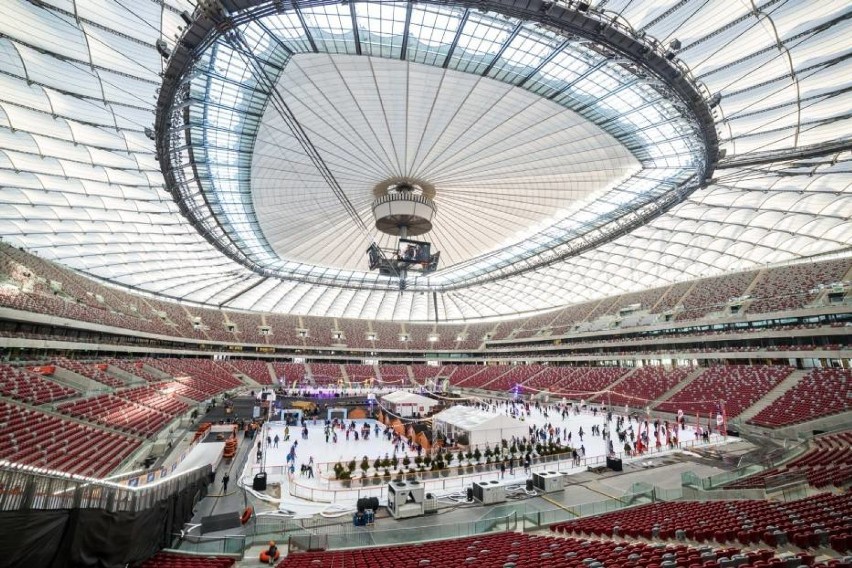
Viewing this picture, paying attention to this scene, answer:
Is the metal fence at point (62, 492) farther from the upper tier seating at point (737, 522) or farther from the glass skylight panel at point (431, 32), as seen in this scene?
the glass skylight panel at point (431, 32)

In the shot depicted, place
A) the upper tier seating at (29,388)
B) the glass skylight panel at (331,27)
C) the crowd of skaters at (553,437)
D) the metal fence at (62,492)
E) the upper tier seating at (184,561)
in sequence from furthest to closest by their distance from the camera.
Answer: the crowd of skaters at (553,437), the upper tier seating at (29,388), the glass skylight panel at (331,27), the upper tier seating at (184,561), the metal fence at (62,492)

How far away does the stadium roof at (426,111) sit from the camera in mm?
17234

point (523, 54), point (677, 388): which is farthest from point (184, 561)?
point (677, 388)

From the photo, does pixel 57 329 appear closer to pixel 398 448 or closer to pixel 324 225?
pixel 324 225

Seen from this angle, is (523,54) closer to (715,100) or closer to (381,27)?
(381,27)

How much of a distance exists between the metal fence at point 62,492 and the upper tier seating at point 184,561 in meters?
1.48

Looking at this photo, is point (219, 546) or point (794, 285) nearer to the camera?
point (219, 546)

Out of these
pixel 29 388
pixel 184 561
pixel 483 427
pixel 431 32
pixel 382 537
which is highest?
pixel 431 32

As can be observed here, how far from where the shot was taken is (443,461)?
2548 centimetres

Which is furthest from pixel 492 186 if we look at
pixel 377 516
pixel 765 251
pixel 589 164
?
pixel 765 251

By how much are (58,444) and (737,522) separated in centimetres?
2603

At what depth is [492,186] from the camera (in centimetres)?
3656

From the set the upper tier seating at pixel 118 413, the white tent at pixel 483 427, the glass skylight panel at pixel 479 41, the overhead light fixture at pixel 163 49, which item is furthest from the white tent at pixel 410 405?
the overhead light fixture at pixel 163 49

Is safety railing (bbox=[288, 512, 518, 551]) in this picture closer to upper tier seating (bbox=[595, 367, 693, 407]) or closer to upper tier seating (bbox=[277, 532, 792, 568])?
upper tier seating (bbox=[277, 532, 792, 568])
